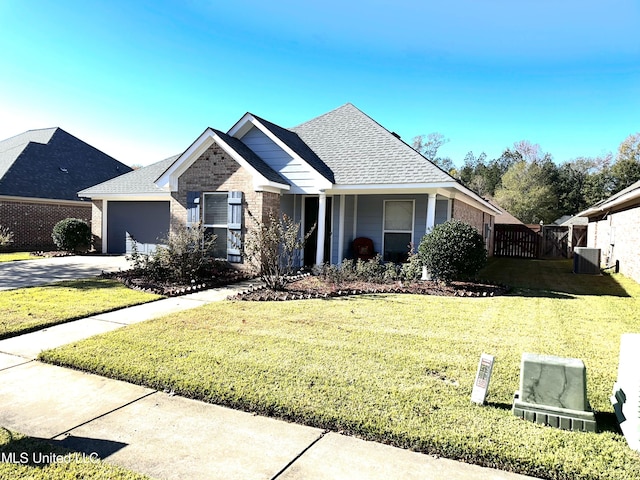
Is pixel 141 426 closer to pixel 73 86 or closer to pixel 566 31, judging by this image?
pixel 566 31

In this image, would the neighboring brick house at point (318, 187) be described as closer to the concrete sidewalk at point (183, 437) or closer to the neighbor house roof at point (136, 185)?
the neighbor house roof at point (136, 185)

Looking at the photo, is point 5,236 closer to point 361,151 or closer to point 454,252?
point 361,151

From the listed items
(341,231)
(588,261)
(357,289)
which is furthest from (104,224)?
(588,261)

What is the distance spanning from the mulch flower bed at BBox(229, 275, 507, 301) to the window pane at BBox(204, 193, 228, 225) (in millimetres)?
2985

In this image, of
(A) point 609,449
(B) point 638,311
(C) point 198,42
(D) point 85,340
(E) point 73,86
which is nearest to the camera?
(A) point 609,449

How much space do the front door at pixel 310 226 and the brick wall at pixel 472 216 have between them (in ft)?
12.3

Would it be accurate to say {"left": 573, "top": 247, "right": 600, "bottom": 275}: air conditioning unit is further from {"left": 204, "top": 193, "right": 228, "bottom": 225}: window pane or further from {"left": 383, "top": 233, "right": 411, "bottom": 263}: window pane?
{"left": 204, "top": 193, "right": 228, "bottom": 225}: window pane

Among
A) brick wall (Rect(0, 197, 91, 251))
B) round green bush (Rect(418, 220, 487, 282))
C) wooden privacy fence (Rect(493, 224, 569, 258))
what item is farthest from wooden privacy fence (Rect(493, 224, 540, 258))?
brick wall (Rect(0, 197, 91, 251))

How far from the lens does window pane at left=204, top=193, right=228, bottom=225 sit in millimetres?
11609

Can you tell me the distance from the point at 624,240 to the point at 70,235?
20.3 metres

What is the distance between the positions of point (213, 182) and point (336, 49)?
7.13 meters

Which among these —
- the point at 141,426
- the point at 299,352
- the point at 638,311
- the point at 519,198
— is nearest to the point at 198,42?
the point at 299,352

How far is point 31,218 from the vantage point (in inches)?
755

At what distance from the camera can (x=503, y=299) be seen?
8.75 metres
